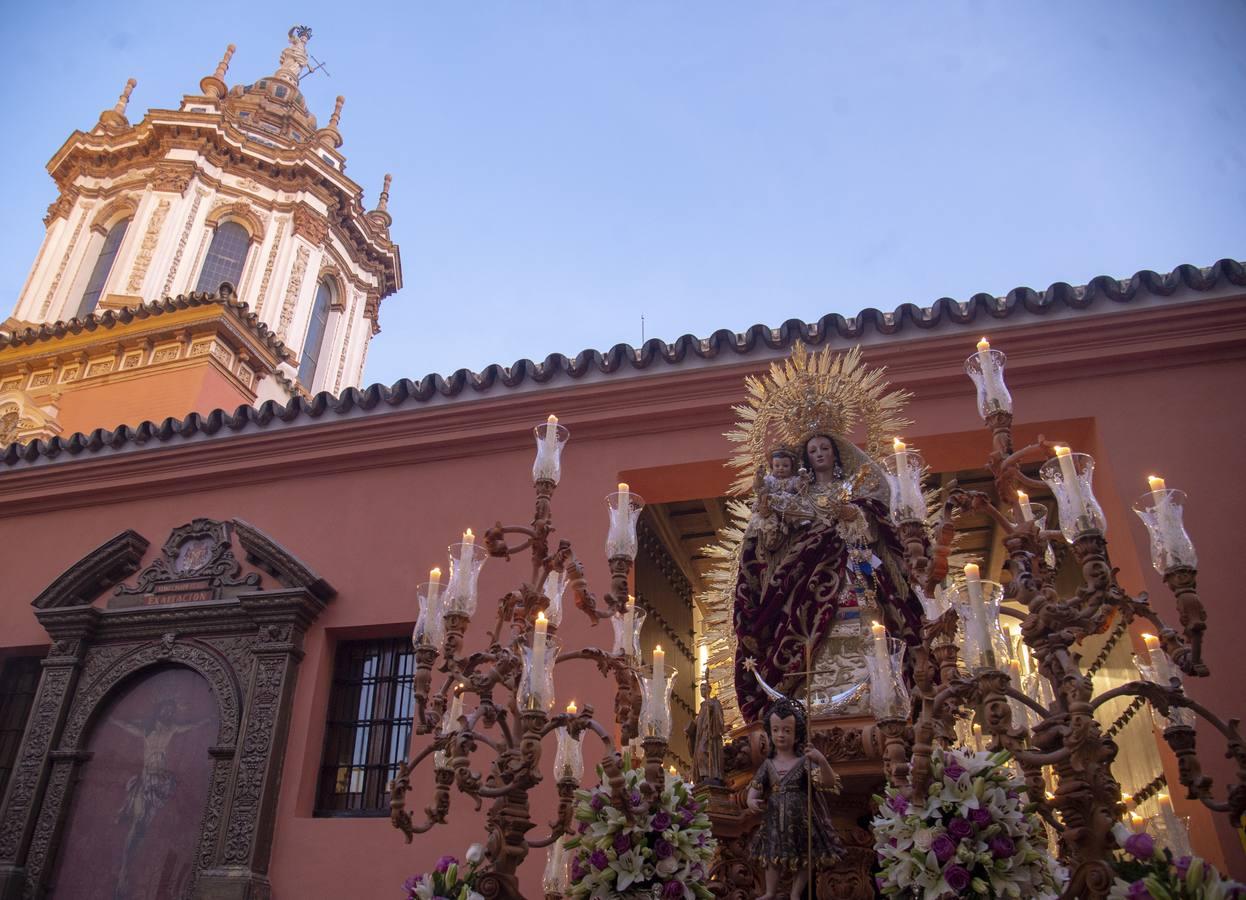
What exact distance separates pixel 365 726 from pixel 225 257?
49.4ft

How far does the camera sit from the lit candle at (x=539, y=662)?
4.84m

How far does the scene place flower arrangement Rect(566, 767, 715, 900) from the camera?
4.89 metres

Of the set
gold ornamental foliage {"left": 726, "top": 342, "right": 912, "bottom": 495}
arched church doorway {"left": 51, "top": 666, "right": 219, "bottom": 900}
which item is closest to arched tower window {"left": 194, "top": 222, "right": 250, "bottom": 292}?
arched church doorway {"left": 51, "top": 666, "right": 219, "bottom": 900}

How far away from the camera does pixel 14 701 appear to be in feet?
32.9

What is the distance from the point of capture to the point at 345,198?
75.3ft

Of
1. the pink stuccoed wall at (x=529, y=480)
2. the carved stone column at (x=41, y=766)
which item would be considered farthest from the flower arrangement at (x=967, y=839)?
the carved stone column at (x=41, y=766)

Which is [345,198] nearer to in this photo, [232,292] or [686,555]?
[232,292]

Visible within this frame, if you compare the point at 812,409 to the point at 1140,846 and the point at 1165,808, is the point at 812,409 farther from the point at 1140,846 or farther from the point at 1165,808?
the point at 1140,846

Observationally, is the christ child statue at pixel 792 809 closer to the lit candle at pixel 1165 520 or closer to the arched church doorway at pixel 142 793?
the lit candle at pixel 1165 520

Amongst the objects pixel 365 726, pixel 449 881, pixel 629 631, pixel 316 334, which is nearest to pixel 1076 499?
pixel 629 631

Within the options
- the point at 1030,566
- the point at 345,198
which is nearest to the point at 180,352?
the point at 345,198

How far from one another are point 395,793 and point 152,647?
212 inches

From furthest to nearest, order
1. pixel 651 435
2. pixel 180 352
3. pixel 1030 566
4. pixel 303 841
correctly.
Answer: pixel 180 352, pixel 651 435, pixel 303 841, pixel 1030 566

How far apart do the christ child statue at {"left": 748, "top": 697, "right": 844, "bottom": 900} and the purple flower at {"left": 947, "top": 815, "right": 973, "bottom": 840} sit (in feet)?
2.29
